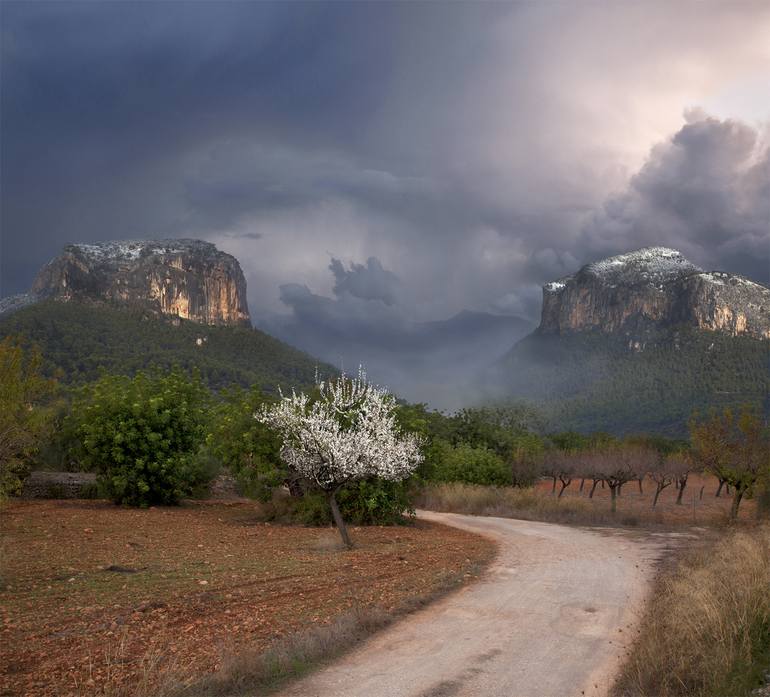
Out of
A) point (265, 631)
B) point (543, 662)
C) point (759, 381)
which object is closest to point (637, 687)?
point (543, 662)

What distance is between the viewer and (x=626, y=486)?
70.8 m

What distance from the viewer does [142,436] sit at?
2822 centimetres

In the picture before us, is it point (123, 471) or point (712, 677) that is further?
point (123, 471)

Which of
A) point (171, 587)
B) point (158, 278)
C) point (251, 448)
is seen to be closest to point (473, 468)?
point (251, 448)

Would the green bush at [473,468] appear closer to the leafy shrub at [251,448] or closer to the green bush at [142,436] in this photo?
the green bush at [142,436]

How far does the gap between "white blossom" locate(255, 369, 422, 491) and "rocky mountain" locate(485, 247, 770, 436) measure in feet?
245

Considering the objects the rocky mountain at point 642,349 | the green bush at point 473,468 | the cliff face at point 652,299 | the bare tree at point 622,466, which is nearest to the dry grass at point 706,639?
the bare tree at point 622,466

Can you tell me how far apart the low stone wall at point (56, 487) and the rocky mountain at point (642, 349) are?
7768 cm

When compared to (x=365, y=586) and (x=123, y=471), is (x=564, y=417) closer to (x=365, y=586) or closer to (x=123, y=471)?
(x=123, y=471)

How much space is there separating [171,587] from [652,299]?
164m

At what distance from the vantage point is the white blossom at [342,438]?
18844mm

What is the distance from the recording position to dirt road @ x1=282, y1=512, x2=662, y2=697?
328 inches

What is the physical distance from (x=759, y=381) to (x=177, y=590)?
112 m

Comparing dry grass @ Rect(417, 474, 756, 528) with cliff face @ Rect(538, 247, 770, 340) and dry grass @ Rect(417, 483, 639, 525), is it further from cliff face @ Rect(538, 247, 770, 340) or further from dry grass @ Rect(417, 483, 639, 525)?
cliff face @ Rect(538, 247, 770, 340)
